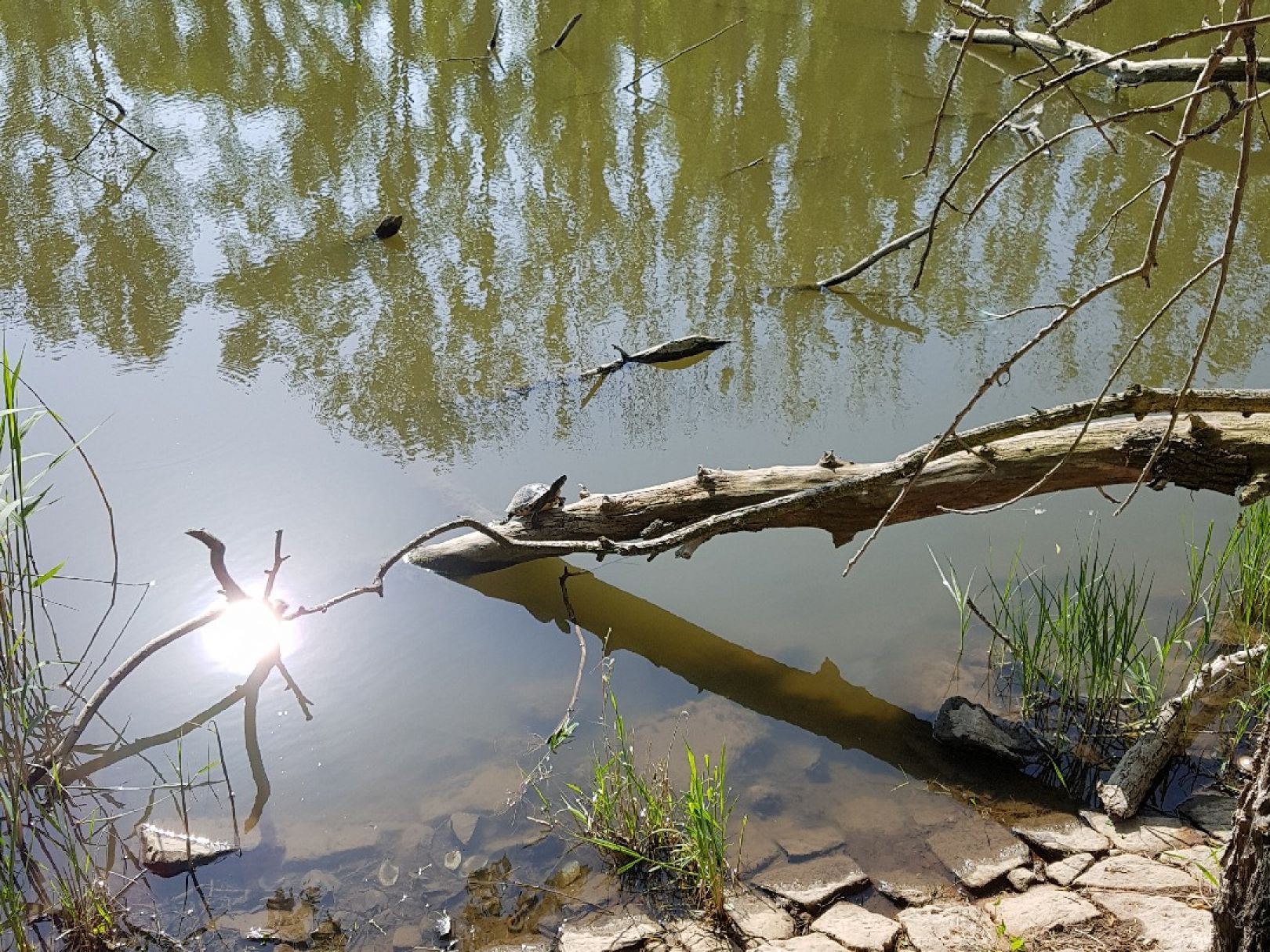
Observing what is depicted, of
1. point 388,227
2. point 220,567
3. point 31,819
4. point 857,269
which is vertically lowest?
point 31,819

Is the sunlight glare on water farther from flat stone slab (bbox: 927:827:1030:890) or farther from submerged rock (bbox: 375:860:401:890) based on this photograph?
flat stone slab (bbox: 927:827:1030:890)

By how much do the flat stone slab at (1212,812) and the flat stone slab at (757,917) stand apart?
1.19 meters

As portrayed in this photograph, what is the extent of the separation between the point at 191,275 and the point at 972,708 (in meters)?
5.80

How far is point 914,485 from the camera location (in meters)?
3.86

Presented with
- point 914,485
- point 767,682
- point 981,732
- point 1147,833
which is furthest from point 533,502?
point 1147,833

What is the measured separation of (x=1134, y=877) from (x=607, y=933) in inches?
53.8

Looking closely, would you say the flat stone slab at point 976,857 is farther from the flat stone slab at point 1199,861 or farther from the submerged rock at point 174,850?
the submerged rock at point 174,850

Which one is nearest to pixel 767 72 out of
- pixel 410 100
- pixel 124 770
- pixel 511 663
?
pixel 410 100

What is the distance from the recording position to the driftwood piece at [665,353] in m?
6.14

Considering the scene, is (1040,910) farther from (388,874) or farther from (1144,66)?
(1144,66)

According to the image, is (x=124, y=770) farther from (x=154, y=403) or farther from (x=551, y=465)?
(x=154, y=403)

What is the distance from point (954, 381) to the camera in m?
5.93

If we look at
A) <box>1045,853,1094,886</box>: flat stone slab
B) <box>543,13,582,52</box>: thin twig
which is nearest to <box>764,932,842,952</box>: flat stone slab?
<box>1045,853,1094,886</box>: flat stone slab

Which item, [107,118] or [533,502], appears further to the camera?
[107,118]
